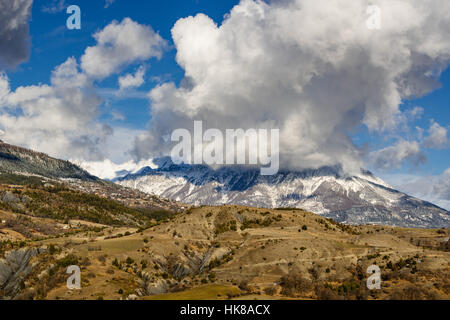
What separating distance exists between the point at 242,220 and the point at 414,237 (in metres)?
76.8

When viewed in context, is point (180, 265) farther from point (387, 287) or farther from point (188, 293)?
point (387, 287)

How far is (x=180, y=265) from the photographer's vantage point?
12244 cm

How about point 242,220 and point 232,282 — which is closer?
point 232,282

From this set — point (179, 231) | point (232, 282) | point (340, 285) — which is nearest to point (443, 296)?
point (340, 285)

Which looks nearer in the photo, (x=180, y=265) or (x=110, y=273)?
(x=110, y=273)

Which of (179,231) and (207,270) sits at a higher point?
(179,231)

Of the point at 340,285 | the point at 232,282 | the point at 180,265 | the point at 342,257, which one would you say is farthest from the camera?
the point at 180,265
